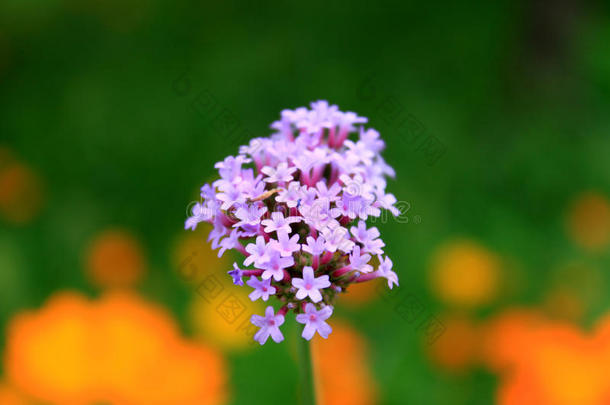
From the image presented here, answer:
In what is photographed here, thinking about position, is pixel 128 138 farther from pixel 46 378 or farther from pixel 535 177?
pixel 535 177

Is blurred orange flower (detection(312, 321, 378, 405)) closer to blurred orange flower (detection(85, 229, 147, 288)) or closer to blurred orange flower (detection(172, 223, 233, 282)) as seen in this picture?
blurred orange flower (detection(172, 223, 233, 282))

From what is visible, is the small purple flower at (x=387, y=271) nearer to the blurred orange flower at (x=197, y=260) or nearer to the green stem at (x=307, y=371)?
the green stem at (x=307, y=371)

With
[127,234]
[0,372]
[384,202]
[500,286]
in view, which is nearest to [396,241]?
[500,286]

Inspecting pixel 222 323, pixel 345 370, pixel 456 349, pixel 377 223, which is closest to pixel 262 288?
pixel 345 370

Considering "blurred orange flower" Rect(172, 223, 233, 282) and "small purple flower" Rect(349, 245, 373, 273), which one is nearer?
"small purple flower" Rect(349, 245, 373, 273)

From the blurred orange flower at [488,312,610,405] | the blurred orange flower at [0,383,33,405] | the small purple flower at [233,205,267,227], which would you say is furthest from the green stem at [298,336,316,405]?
the blurred orange flower at [0,383,33,405]
